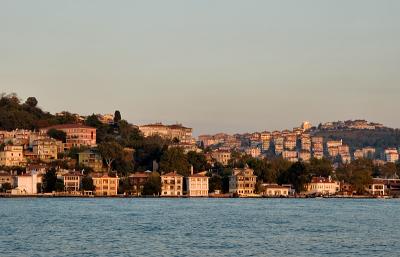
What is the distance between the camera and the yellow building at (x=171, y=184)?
292 feet

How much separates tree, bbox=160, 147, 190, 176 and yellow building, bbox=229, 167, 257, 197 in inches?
177

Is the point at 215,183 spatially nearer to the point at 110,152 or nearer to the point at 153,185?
the point at 153,185

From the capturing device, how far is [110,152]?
3659 inches

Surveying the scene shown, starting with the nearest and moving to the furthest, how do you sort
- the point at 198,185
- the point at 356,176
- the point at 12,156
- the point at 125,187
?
the point at 125,187 → the point at 198,185 → the point at 12,156 → the point at 356,176

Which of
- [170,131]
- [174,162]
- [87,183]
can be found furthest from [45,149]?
[170,131]

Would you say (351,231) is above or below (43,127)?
below

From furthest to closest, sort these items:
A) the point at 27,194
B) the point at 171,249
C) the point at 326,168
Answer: the point at 326,168, the point at 27,194, the point at 171,249

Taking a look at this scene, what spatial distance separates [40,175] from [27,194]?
2.59 meters

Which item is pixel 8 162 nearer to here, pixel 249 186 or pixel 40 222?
pixel 249 186

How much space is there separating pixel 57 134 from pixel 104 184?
18.3 m

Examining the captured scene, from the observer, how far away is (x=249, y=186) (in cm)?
9225

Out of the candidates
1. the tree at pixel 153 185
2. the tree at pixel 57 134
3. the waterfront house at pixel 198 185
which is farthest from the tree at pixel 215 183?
the tree at pixel 57 134

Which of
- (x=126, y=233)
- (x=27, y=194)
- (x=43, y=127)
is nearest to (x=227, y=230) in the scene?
(x=126, y=233)

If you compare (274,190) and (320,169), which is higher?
(320,169)
